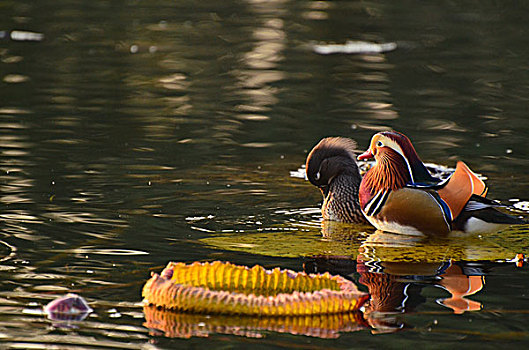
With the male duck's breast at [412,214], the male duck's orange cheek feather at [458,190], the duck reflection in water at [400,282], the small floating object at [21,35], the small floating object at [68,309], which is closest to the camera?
the small floating object at [68,309]

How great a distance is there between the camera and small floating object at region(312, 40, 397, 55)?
2067 cm

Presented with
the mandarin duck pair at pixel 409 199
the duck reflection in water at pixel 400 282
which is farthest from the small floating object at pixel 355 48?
the duck reflection in water at pixel 400 282

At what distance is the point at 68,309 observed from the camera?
5984mm

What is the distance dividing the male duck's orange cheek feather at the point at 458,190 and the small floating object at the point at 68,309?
124 inches

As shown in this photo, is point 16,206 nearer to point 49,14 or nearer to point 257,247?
point 257,247

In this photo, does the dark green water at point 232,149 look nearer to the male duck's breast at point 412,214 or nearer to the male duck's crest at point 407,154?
the male duck's breast at point 412,214

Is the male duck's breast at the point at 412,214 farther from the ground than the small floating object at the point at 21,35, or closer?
farther from the ground

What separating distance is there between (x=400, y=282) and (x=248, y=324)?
142 cm

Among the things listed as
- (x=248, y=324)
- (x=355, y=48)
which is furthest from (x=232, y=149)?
(x=355, y=48)

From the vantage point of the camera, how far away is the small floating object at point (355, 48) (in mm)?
20672

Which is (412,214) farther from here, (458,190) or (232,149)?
(232,149)

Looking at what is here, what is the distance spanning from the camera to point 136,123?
1348cm

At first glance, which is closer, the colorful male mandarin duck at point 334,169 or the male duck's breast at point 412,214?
the male duck's breast at point 412,214

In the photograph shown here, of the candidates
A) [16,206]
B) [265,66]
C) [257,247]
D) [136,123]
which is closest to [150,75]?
[265,66]
